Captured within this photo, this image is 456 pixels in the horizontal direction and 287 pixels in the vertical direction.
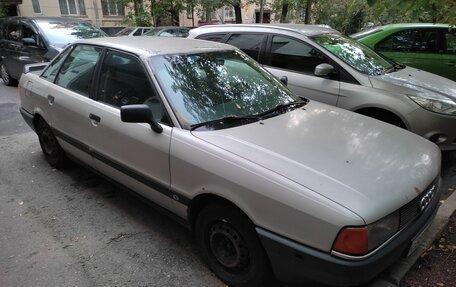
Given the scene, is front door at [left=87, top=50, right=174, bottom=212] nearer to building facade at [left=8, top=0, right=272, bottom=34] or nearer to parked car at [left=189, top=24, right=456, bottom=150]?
parked car at [left=189, top=24, right=456, bottom=150]

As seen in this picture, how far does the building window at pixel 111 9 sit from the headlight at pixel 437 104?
23.6 metres

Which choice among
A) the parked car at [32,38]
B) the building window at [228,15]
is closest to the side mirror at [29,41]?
the parked car at [32,38]

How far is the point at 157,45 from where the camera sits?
11.4ft

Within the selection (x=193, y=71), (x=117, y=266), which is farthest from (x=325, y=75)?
(x=117, y=266)

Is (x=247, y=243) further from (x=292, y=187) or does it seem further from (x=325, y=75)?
(x=325, y=75)

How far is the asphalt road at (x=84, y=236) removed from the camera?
285cm

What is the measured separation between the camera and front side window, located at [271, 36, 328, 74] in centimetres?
503

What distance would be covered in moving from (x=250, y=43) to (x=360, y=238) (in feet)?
13.4

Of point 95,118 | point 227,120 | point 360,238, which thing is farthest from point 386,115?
point 95,118

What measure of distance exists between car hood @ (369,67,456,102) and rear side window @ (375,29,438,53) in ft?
8.14

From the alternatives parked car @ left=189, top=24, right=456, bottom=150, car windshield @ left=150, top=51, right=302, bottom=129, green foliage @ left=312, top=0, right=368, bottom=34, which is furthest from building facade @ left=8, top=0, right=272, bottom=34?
car windshield @ left=150, top=51, right=302, bottom=129

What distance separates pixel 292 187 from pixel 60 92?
9.75 ft

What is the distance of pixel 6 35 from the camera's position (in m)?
9.89

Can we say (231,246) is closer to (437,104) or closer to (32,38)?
(437,104)
